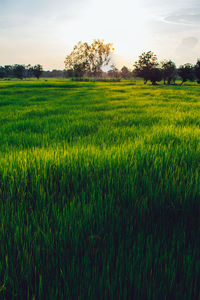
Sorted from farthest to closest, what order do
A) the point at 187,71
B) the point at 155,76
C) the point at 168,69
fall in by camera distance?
the point at 168,69, the point at 155,76, the point at 187,71

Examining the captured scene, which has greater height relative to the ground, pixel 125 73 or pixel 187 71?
pixel 125 73

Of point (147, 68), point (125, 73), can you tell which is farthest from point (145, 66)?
point (125, 73)

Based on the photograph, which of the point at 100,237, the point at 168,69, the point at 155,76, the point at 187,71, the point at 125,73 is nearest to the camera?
A: the point at 100,237

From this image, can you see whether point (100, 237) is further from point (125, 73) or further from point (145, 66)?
point (125, 73)

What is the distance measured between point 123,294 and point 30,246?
1.43 feet

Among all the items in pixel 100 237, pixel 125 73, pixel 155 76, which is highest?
pixel 125 73

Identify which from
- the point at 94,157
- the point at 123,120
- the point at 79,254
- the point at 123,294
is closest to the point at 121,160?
the point at 94,157

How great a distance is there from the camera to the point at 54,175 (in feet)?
4.85

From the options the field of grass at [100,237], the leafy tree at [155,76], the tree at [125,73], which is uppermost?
the tree at [125,73]

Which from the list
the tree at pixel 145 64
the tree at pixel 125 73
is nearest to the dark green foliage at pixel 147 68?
the tree at pixel 145 64

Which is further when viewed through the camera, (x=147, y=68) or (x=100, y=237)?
(x=147, y=68)

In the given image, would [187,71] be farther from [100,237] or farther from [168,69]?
[100,237]

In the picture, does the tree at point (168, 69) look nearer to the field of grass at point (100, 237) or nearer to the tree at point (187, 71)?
the tree at point (187, 71)

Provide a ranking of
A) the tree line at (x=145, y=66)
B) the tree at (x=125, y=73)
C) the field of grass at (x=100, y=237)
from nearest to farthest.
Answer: the field of grass at (x=100, y=237) < the tree line at (x=145, y=66) < the tree at (x=125, y=73)
